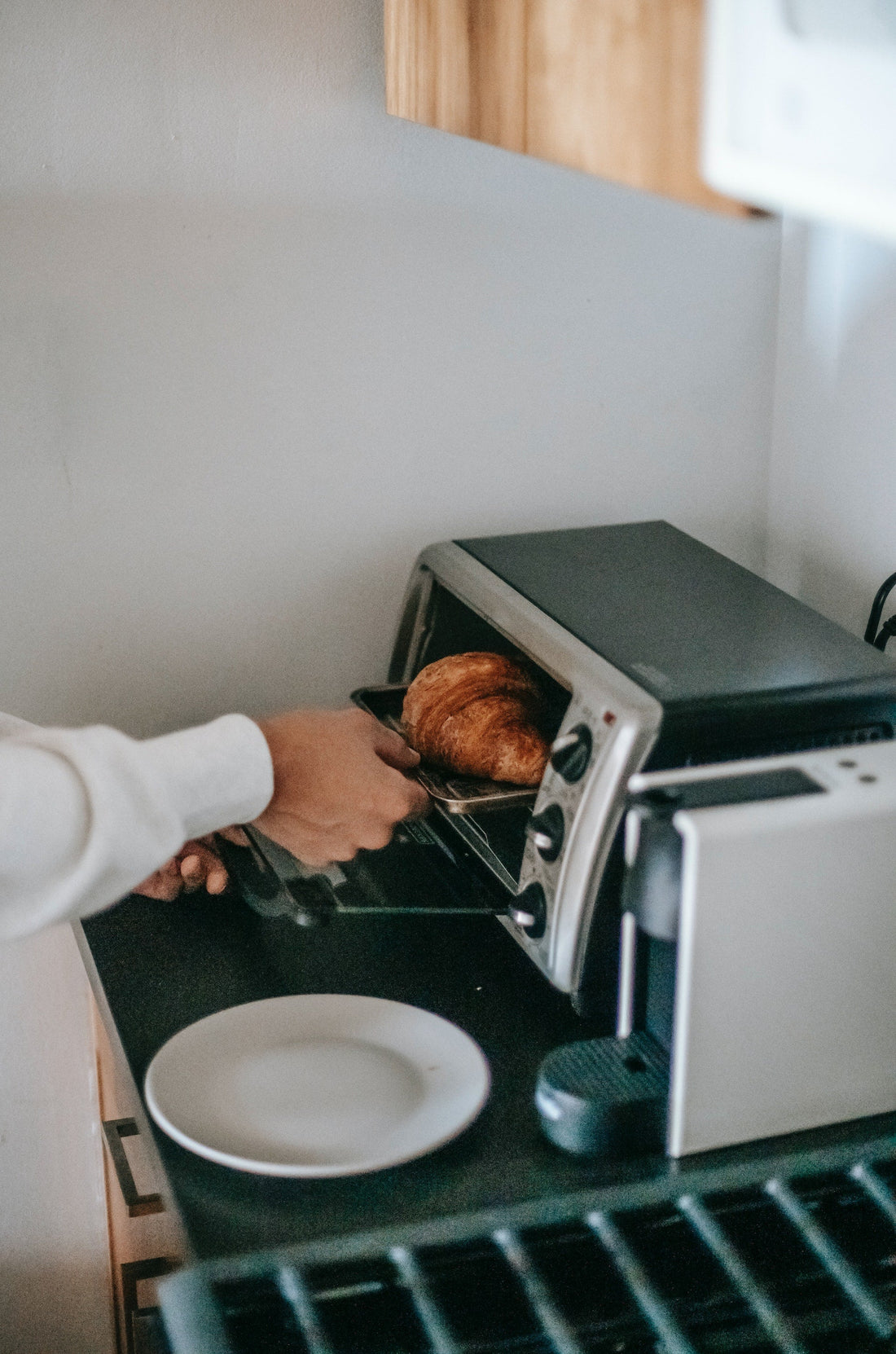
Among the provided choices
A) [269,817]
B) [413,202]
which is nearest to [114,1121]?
[269,817]

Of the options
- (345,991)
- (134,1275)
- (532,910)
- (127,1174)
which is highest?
(532,910)

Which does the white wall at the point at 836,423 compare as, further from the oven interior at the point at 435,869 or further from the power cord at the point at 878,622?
the oven interior at the point at 435,869

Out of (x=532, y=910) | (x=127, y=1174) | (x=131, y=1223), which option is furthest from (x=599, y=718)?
(x=131, y=1223)

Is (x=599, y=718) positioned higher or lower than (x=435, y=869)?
higher

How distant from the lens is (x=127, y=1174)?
115 centimetres

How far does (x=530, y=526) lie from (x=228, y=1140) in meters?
0.82

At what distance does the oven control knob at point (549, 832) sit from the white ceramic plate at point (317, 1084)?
0.53 feet

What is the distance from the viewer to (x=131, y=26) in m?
1.25

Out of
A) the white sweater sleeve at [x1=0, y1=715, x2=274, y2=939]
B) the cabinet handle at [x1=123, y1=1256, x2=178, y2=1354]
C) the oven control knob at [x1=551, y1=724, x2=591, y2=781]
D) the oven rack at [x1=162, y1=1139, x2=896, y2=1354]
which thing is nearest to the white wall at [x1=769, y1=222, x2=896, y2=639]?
the oven control knob at [x1=551, y1=724, x2=591, y2=781]

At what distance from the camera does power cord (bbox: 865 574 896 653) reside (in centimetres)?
132

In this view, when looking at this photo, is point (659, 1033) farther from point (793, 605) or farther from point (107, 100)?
point (107, 100)

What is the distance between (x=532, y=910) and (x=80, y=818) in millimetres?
369

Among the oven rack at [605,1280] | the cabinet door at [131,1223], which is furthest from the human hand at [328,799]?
the oven rack at [605,1280]

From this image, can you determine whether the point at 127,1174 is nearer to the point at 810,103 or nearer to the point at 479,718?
the point at 479,718
